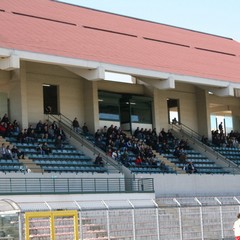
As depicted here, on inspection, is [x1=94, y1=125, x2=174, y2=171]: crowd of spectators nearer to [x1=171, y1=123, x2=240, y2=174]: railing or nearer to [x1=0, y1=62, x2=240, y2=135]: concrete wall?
[x1=0, y1=62, x2=240, y2=135]: concrete wall

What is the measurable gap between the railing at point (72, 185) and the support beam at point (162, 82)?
23.8 feet

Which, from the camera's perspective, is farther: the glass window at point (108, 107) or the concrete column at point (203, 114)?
the concrete column at point (203, 114)

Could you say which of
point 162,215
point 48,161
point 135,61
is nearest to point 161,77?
point 135,61

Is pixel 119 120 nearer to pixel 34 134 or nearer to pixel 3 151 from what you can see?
→ pixel 34 134

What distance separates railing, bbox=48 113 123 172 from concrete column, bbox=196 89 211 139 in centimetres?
1123

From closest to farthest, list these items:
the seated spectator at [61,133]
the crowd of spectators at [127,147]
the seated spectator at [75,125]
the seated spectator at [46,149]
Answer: the seated spectator at [46,149]
the seated spectator at [61,133]
the crowd of spectators at [127,147]
the seated spectator at [75,125]

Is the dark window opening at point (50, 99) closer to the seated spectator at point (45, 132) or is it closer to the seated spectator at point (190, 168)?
the seated spectator at point (45, 132)

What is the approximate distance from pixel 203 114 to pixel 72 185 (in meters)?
18.6

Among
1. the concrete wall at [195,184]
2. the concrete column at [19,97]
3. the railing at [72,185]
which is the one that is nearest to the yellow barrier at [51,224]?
the railing at [72,185]

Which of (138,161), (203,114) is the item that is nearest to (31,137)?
A: (138,161)

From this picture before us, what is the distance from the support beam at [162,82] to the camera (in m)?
44.1

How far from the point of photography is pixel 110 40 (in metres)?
45.5

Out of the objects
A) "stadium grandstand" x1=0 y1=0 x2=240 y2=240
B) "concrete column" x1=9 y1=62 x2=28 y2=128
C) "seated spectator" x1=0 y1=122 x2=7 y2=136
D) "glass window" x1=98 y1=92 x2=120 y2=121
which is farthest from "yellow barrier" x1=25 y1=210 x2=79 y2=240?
"glass window" x1=98 y1=92 x2=120 y2=121

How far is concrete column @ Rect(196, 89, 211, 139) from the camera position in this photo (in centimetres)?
5188
